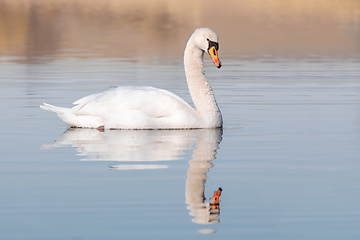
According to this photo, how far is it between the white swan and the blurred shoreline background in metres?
16.1

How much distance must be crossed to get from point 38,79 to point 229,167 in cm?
1249

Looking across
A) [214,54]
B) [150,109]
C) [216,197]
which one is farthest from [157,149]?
[216,197]

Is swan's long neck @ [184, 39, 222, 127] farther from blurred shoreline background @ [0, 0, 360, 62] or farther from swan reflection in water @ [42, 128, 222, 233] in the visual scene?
blurred shoreline background @ [0, 0, 360, 62]

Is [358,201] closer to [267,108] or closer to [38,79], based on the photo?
[267,108]

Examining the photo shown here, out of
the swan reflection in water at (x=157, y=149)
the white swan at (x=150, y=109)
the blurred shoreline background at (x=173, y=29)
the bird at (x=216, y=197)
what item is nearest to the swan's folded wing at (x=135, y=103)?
the white swan at (x=150, y=109)

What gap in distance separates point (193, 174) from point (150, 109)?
3735 millimetres

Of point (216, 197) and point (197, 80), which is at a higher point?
point (197, 80)

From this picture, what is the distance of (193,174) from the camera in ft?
29.1

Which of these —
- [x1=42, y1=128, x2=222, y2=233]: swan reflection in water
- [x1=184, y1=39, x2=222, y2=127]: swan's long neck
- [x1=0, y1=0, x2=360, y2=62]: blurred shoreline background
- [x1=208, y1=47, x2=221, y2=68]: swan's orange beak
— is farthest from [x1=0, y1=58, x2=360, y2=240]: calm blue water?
[x1=0, y1=0, x2=360, y2=62]: blurred shoreline background

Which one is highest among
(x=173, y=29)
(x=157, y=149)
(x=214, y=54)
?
(x=173, y=29)

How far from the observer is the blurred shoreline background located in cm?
3288

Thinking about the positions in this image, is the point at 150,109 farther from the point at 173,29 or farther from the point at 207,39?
the point at 173,29

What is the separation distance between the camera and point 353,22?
181 ft

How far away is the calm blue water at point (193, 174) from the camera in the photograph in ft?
22.5
